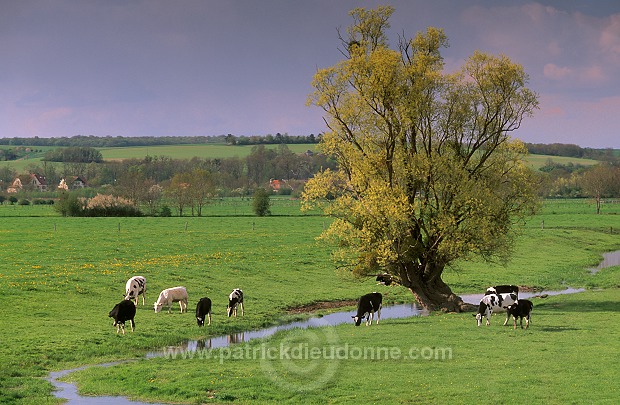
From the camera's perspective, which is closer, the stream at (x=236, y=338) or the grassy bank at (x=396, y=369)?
the grassy bank at (x=396, y=369)

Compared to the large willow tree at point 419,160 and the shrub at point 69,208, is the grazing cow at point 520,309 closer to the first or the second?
the large willow tree at point 419,160

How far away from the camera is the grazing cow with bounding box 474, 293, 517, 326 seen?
30659 millimetres

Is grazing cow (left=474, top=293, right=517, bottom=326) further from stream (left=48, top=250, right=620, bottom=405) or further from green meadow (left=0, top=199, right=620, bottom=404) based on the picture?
stream (left=48, top=250, right=620, bottom=405)

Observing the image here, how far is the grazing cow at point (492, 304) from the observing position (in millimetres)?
30659

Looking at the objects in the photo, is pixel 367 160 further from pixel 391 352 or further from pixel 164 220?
pixel 164 220

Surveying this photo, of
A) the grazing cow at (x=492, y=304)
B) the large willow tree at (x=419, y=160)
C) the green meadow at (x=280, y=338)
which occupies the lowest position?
the green meadow at (x=280, y=338)

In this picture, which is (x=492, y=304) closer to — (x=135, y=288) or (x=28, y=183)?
(x=135, y=288)

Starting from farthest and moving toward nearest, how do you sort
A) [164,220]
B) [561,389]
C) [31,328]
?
[164,220]
[31,328]
[561,389]

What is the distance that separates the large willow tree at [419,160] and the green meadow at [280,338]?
3823 mm

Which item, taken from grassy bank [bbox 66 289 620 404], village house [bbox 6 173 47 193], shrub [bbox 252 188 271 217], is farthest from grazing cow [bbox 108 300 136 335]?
village house [bbox 6 173 47 193]

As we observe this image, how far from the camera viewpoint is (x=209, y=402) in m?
19.5

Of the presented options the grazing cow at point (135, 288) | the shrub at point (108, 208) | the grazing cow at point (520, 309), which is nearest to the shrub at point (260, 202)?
the shrub at point (108, 208)

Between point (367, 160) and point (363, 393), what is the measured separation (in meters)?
17.7

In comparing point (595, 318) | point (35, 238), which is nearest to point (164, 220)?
point (35, 238)
